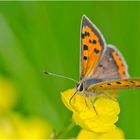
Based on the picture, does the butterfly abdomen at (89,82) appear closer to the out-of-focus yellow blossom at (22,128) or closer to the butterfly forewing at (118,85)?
the butterfly forewing at (118,85)

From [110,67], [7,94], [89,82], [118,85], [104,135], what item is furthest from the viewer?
[7,94]

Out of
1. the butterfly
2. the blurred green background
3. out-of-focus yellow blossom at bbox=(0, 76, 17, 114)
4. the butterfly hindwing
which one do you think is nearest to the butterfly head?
the butterfly

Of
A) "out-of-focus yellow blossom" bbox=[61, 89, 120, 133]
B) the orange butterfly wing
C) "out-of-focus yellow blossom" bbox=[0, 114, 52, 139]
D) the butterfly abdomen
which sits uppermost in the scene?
the orange butterfly wing

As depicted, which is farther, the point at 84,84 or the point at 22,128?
the point at 22,128

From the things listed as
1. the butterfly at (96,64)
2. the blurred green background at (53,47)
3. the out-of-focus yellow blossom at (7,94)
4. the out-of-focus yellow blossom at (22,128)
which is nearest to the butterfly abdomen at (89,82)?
the butterfly at (96,64)

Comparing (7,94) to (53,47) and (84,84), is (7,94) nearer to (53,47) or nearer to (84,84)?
(53,47)

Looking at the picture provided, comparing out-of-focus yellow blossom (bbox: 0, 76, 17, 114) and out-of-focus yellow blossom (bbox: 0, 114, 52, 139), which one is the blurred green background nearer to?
out-of-focus yellow blossom (bbox: 0, 76, 17, 114)

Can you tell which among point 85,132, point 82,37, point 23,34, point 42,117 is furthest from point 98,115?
point 23,34

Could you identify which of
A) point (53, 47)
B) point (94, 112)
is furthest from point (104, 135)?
point (53, 47)
